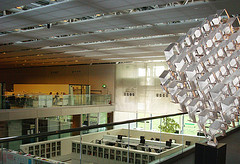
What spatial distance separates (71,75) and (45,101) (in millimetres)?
12089

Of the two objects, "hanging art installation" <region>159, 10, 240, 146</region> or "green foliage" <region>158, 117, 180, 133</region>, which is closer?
"hanging art installation" <region>159, 10, 240, 146</region>

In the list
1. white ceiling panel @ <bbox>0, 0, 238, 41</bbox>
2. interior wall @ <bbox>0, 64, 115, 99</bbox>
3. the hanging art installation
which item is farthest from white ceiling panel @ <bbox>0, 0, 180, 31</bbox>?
interior wall @ <bbox>0, 64, 115, 99</bbox>

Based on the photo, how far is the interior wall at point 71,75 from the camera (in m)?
27.3

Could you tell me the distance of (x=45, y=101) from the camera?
1828cm

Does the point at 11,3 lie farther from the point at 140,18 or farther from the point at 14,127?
the point at 14,127

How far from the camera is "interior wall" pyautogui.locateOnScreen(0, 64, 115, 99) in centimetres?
2728

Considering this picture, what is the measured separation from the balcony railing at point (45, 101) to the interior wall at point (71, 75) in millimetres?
4040

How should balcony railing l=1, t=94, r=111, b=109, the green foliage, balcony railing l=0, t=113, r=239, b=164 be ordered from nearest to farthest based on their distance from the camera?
balcony railing l=0, t=113, r=239, b=164 → the green foliage → balcony railing l=1, t=94, r=111, b=109

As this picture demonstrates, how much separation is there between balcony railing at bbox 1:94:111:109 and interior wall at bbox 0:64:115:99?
13.3ft

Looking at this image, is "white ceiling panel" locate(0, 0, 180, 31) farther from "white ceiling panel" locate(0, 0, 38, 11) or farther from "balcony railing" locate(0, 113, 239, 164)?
"balcony railing" locate(0, 113, 239, 164)

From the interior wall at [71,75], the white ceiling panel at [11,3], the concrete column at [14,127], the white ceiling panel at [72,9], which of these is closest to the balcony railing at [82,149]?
the white ceiling panel at [72,9]

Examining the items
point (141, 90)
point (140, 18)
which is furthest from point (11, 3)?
point (141, 90)

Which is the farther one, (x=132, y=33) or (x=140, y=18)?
(x=132, y=33)

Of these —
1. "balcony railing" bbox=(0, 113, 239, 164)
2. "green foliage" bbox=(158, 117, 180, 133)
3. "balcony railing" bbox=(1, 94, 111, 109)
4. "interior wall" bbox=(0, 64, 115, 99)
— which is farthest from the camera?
"interior wall" bbox=(0, 64, 115, 99)
